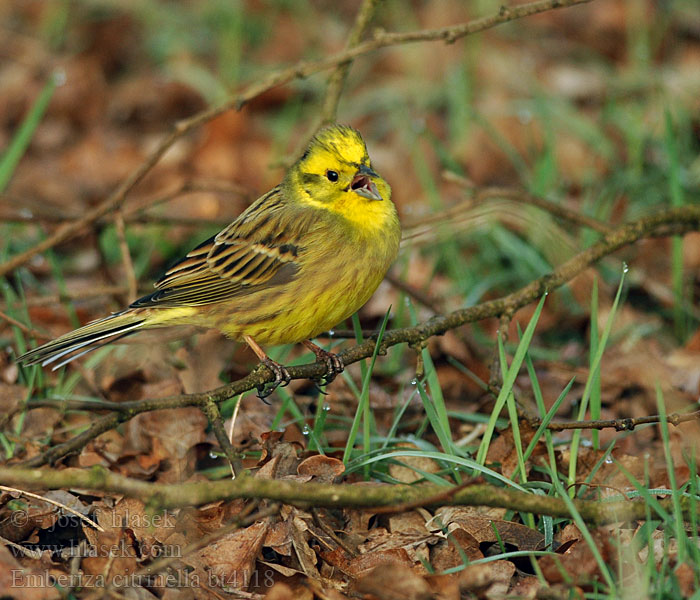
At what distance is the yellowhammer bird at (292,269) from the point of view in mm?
3756

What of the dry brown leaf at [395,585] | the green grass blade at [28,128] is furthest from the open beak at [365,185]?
the green grass blade at [28,128]

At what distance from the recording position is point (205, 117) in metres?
4.61

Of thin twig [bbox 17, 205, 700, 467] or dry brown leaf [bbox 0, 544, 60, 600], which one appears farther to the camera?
thin twig [bbox 17, 205, 700, 467]

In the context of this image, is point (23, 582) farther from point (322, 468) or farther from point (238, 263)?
point (238, 263)

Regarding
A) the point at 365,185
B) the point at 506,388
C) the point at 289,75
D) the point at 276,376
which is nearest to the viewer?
the point at 506,388

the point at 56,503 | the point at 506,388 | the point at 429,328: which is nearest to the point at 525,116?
the point at 429,328

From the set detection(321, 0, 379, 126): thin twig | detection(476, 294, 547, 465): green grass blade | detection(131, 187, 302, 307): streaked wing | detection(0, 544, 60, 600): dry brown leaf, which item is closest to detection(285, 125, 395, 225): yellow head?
detection(131, 187, 302, 307): streaked wing

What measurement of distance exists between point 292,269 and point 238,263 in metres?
0.34

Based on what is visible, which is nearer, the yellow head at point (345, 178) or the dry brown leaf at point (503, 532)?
the dry brown leaf at point (503, 532)

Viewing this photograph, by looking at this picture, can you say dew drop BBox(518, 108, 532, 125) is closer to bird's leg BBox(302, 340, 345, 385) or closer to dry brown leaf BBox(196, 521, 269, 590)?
bird's leg BBox(302, 340, 345, 385)

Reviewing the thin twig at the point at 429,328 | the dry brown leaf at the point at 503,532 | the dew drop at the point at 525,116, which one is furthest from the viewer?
the dew drop at the point at 525,116

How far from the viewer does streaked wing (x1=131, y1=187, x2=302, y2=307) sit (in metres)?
3.97

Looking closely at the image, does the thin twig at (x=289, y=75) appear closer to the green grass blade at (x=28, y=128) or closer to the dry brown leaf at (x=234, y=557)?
the green grass blade at (x=28, y=128)

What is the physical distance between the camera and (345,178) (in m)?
4.00
